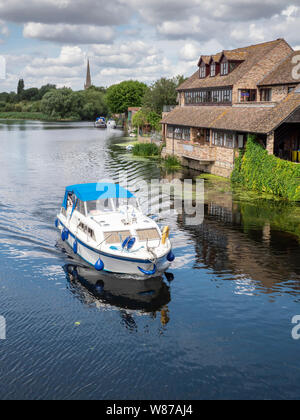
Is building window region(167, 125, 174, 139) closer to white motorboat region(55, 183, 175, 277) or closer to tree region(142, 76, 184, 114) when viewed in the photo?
tree region(142, 76, 184, 114)

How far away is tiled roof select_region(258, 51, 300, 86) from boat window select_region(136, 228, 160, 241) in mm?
24837

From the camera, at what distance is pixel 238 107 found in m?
45.2

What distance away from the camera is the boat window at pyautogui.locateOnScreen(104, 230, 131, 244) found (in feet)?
64.5

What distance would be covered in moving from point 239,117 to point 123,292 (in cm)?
2869

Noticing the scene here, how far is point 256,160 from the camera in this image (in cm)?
3844

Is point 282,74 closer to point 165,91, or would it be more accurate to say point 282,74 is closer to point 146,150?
point 146,150

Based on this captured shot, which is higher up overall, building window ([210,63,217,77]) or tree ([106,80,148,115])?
tree ([106,80,148,115])

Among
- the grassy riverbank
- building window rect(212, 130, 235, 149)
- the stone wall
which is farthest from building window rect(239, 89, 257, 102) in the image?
the grassy riverbank

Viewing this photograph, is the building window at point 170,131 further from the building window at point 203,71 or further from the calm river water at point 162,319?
the calm river water at point 162,319

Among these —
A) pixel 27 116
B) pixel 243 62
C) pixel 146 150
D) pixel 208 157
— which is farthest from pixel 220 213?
pixel 27 116

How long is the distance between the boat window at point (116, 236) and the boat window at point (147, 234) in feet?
1.64
